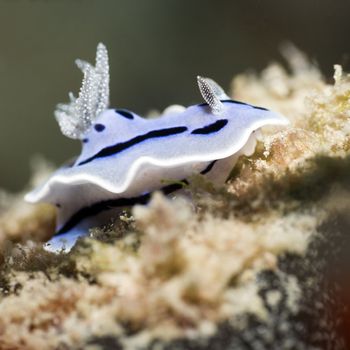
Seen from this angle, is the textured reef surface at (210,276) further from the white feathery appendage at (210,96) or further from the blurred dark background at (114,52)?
the blurred dark background at (114,52)

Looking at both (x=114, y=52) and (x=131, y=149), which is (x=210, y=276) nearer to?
(x=131, y=149)

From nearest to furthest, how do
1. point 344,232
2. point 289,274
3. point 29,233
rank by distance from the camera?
point 289,274 → point 344,232 → point 29,233

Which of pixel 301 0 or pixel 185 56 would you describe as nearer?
pixel 301 0

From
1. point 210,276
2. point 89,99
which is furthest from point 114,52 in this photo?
point 210,276

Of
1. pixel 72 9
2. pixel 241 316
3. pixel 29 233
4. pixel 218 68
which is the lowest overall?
pixel 241 316

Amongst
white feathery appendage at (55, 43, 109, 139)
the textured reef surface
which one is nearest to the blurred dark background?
white feathery appendage at (55, 43, 109, 139)

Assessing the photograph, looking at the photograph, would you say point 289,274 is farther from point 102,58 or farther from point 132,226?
point 102,58

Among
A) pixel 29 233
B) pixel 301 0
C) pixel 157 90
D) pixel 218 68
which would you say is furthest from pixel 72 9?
pixel 29 233
